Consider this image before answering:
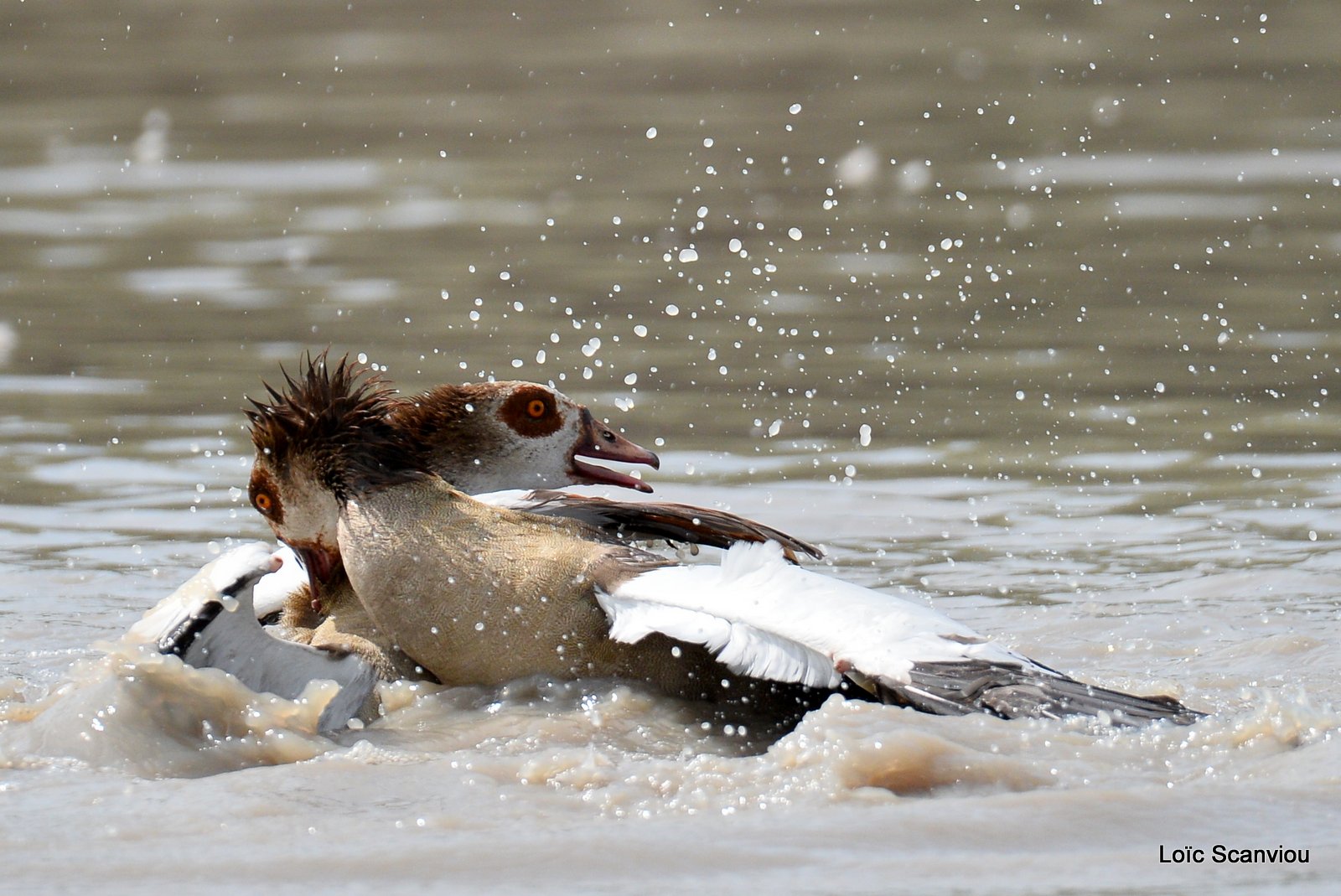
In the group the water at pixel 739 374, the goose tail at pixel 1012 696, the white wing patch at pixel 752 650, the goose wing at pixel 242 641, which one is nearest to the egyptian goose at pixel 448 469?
the goose wing at pixel 242 641

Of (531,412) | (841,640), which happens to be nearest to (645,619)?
(841,640)

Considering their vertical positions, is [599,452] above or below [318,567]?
above

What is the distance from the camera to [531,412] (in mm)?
6137

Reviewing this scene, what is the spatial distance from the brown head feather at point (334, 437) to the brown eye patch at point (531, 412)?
498 mm

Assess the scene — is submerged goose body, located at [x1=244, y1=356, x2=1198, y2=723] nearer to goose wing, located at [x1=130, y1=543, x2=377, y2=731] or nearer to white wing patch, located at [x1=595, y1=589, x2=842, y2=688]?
white wing patch, located at [x1=595, y1=589, x2=842, y2=688]

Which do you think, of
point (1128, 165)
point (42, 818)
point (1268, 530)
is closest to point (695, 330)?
point (1268, 530)

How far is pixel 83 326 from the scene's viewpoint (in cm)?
1132

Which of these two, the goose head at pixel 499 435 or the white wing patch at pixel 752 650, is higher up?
the goose head at pixel 499 435

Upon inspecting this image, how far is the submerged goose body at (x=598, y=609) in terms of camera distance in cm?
481

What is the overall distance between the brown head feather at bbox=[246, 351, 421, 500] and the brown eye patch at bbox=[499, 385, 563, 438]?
1.64ft

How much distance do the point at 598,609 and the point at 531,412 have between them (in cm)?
95

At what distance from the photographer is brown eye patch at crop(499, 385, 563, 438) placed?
611 cm

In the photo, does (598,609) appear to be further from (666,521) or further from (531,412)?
(531,412)

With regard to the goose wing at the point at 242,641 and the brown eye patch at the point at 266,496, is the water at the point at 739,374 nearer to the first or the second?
the goose wing at the point at 242,641
